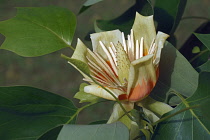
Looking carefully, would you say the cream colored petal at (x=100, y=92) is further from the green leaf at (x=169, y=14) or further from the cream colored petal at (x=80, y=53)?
the green leaf at (x=169, y=14)

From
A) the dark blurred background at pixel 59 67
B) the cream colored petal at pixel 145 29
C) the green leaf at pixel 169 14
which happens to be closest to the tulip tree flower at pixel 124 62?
the cream colored petal at pixel 145 29

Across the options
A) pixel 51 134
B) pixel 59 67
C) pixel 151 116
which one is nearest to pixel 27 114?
pixel 51 134

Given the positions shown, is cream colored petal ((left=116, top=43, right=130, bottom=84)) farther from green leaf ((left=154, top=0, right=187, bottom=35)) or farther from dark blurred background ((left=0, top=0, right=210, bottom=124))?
dark blurred background ((left=0, top=0, right=210, bottom=124))

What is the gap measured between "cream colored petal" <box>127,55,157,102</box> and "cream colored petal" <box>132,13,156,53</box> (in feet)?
0.21

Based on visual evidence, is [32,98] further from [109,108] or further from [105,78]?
[109,108]

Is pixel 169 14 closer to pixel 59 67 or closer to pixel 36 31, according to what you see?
pixel 36 31

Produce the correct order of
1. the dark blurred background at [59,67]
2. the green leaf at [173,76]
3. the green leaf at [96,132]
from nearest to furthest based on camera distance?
1. the green leaf at [96,132]
2. the green leaf at [173,76]
3. the dark blurred background at [59,67]

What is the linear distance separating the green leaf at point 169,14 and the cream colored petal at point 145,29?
106 mm

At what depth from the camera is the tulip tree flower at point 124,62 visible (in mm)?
441

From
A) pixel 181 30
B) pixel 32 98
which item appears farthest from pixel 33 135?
pixel 181 30

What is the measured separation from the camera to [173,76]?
19.1 inches

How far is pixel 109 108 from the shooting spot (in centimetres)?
213

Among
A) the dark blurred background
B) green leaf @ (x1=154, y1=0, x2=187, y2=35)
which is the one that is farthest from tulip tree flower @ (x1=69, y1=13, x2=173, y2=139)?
the dark blurred background

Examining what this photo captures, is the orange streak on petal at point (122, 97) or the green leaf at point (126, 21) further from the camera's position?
the green leaf at point (126, 21)
